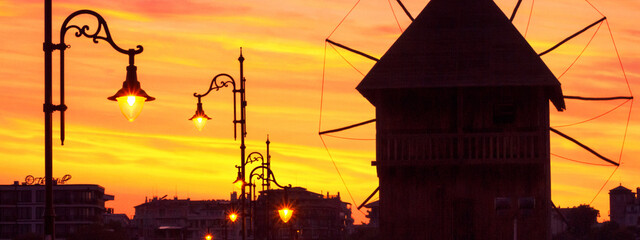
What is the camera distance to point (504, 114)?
50.7 m

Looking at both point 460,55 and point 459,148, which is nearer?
point 459,148

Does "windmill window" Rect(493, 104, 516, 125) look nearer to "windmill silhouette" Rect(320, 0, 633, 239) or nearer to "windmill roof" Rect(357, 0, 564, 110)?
"windmill silhouette" Rect(320, 0, 633, 239)

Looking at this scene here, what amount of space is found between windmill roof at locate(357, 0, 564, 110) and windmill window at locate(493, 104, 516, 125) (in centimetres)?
123

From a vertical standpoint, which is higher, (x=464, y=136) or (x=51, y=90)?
(x=464, y=136)

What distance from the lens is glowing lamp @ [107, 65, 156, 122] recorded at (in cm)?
1983

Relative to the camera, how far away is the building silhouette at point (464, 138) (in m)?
48.9

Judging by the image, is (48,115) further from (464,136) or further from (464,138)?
(464,138)

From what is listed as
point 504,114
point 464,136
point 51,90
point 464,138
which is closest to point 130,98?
point 51,90

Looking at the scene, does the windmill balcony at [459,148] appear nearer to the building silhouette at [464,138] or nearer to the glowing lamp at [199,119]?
the building silhouette at [464,138]

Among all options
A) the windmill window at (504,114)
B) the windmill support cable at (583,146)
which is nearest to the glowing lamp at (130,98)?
the windmill window at (504,114)

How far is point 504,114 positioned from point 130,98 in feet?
107

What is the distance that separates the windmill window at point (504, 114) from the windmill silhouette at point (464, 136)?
0.04 m

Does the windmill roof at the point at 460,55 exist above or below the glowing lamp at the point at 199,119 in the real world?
above

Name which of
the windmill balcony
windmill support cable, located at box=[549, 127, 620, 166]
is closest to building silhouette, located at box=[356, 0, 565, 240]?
the windmill balcony
